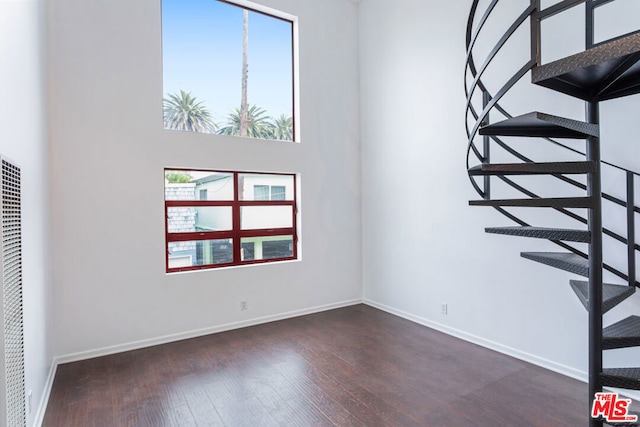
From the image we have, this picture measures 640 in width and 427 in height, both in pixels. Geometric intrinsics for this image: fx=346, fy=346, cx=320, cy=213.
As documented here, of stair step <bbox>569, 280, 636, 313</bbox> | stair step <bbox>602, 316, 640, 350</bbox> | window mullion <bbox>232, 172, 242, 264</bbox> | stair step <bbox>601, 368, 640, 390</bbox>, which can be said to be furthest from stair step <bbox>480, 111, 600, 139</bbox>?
window mullion <bbox>232, 172, 242, 264</bbox>

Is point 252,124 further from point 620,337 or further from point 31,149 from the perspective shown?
point 620,337

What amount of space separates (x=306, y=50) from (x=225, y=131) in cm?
159

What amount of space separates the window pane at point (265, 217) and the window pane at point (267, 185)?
0.45 ft

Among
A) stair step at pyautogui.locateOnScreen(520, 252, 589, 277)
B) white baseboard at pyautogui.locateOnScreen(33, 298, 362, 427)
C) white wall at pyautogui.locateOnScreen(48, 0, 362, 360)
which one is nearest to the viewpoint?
stair step at pyautogui.locateOnScreen(520, 252, 589, 277)

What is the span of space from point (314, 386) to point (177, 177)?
2.62 metres

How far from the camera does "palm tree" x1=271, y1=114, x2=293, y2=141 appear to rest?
455 cm

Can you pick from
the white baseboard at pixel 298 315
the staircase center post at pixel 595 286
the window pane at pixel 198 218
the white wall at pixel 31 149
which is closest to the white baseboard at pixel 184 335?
the white baseboard at pixel 298 315

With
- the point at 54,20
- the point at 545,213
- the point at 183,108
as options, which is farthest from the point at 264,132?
the point at 545,213

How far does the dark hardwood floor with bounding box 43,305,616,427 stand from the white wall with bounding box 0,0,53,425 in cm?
49

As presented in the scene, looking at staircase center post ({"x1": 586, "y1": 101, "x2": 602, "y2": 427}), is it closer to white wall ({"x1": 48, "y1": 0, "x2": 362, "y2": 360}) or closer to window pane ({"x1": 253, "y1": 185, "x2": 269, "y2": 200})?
white wall ({"x1": 48, "y1": 0, "x2": 362, "y2": 360})

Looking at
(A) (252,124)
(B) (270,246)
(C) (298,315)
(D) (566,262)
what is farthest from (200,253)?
(D) (566,262)

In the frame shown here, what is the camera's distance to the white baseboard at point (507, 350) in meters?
2.73

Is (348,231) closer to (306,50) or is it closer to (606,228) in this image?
(306,50)

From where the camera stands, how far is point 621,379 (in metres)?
1.87
